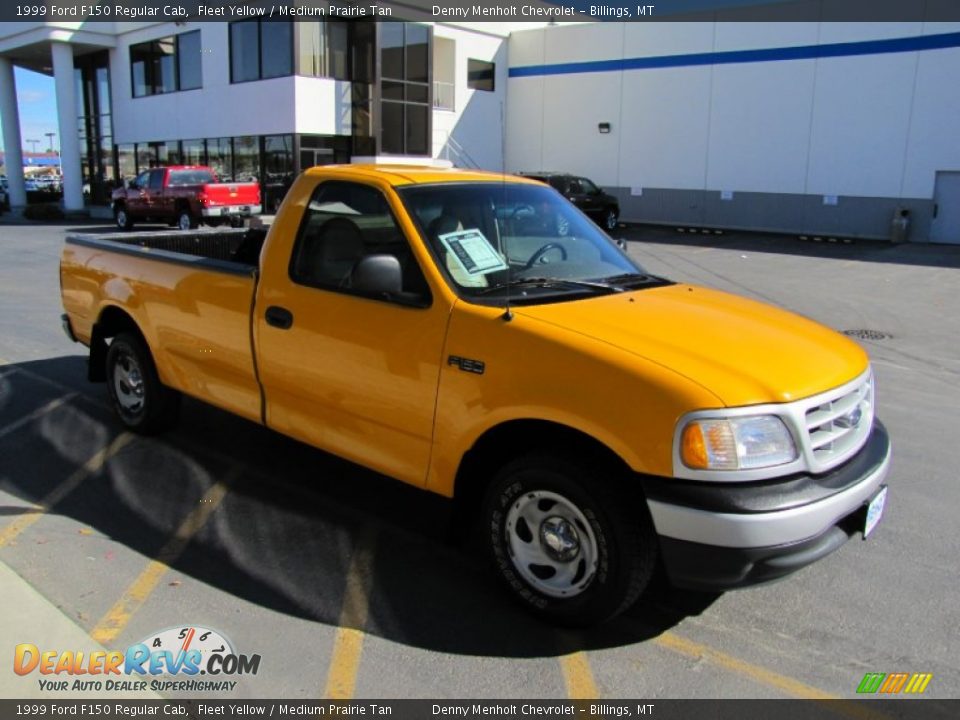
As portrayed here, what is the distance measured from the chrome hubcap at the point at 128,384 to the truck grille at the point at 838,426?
4378mm

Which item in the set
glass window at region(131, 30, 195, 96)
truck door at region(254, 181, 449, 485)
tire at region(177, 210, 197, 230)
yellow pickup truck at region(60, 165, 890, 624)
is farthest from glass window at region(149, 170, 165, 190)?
Result: truck door at region(254, 181, 449, 485)

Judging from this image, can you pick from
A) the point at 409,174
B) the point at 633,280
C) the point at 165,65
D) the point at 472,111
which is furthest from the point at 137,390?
the point at 165,65

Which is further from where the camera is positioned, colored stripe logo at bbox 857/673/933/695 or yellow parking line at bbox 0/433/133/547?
yellow parking line at bbox 0/433/133/547

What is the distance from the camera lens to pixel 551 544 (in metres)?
3.35

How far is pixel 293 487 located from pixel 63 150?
113 ft

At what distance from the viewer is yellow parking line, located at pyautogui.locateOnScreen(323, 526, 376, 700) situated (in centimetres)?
305

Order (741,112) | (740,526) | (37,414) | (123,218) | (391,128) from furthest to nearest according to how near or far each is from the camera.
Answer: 1. (391,128)
2. (741,112)
3. (123,218)
4. (37,414)
5. (740,526)

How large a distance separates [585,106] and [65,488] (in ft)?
96.8

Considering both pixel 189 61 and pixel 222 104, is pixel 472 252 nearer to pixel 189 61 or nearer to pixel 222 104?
pixel 222 104

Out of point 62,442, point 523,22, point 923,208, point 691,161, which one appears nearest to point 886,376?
point 62,442

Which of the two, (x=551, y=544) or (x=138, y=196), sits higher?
(x=138, y=196)

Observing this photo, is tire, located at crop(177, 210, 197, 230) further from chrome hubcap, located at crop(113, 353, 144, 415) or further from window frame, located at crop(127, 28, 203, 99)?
chrome hubcap, located at crop(113, 353, 144, 415)

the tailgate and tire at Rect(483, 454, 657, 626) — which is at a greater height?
the tailgate

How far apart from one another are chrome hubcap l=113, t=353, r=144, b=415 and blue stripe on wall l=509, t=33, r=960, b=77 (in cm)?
2568
